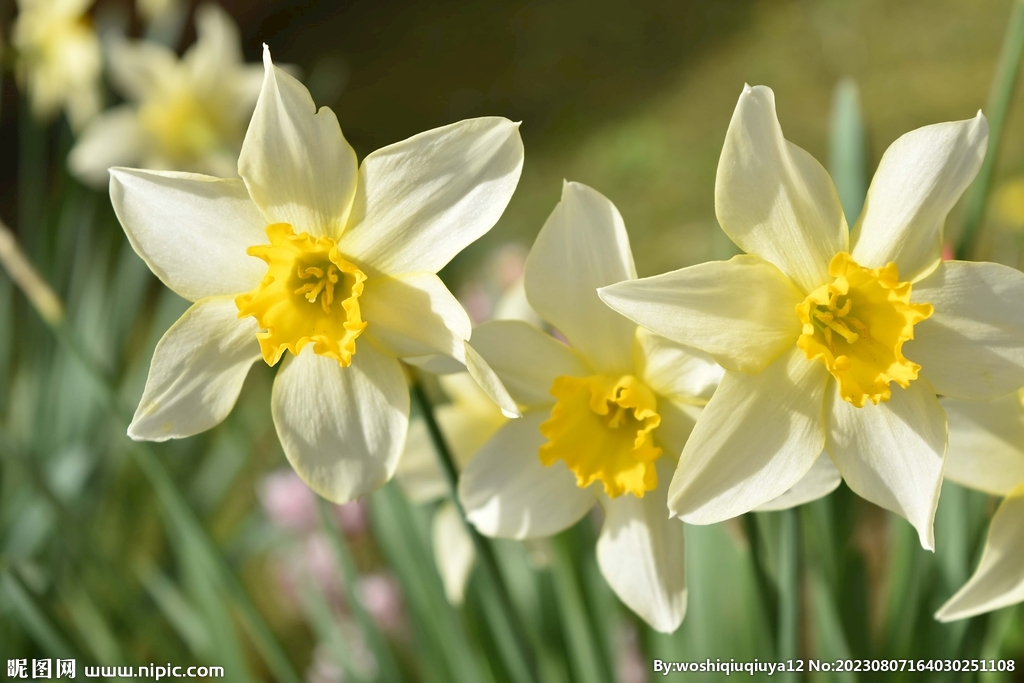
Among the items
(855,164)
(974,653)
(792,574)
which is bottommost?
(974,653)

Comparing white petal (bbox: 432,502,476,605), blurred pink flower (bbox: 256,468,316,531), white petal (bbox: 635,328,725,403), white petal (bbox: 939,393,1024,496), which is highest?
white petal (bbox: 635,328,725,403)

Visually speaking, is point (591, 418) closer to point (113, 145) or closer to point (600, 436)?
point (600, 436)

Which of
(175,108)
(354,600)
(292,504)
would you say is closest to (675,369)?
(354,600)

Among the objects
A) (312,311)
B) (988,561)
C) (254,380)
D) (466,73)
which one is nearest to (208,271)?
(312,311)

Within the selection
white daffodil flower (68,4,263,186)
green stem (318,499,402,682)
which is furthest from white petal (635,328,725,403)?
white daffodil flower (68,4,263,186)

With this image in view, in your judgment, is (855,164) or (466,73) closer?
(855,164)

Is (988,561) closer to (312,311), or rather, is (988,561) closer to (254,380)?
(312,311)

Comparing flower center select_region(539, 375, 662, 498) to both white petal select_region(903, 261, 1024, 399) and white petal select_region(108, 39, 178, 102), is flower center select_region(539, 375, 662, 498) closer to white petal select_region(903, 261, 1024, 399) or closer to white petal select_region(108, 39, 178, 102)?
white petal select_region(903, 261, 1024, 399)
